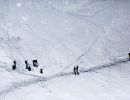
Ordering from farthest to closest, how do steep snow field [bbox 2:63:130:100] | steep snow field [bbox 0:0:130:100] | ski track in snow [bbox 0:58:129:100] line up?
steep snow field [bbox 0:0:130:100]
ski track in snow [bbox 0:58:129:100]
steep snow field [bbox 2:63:130:100]

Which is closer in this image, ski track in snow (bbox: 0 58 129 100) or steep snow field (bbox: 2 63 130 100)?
steep snow field (bbox: 2 63 130 100)

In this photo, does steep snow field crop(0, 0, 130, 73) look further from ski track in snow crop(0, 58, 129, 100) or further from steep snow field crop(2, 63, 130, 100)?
steep snow field crop(2, 63, 130, 100)

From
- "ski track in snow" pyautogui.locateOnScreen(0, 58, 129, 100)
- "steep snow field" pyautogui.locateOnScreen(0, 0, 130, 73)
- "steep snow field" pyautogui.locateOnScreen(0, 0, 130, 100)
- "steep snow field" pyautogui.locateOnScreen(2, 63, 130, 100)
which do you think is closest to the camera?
"steep snow field" pyautogui.locateOnScreen(2, 63, 130, 100)

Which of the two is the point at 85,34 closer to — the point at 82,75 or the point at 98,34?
the point at 98,34

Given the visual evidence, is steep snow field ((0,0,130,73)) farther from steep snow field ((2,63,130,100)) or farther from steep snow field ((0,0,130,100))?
steep snow field ((2,63,130,100))

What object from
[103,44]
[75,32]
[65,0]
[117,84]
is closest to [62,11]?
[65,0]

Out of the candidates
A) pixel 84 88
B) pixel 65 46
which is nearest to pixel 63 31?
pixel 65 46

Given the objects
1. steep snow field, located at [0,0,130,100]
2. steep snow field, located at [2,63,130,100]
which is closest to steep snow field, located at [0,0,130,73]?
steep snow field, located at [0,0,130,100]

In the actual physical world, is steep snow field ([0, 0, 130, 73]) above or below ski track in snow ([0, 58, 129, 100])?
above
